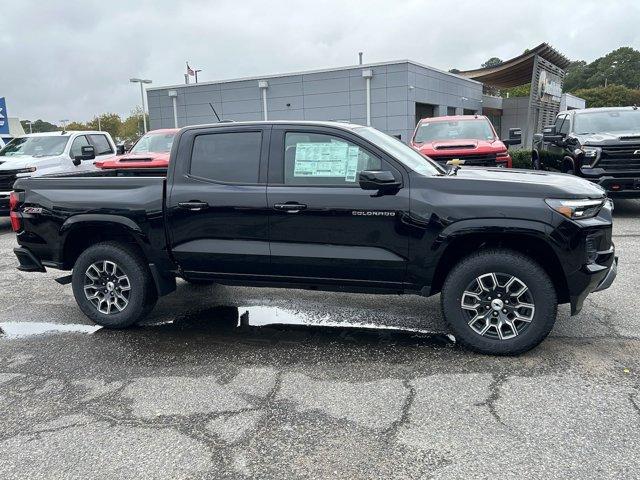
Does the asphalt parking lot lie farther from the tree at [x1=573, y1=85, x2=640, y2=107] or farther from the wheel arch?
the tree at [x1=573, y1=85, x2=640, y2=107]

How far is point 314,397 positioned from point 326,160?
6.25ft

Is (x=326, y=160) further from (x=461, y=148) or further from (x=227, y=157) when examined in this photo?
(x=461, y=148)

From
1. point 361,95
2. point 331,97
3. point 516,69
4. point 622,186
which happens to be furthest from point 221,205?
point 516,69

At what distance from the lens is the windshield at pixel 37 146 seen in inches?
469

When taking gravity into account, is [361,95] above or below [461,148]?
above

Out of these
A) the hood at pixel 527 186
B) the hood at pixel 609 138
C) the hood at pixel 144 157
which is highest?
the hood at pixel 609 138

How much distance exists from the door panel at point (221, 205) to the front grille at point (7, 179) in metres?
7.76

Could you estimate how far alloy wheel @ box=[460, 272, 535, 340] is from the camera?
406 centimetres

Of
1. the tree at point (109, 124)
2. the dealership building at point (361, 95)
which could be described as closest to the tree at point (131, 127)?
the tree at point (109, 124)

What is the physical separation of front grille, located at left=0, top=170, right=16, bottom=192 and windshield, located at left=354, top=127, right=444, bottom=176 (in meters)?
8.83

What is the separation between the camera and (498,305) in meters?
4.11

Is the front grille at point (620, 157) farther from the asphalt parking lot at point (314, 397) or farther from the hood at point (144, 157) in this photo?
the hood at point (144, 157)

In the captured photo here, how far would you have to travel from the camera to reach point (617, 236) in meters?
8.47

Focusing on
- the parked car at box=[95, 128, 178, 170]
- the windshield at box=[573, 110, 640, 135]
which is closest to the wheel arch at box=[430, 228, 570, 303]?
the windshield at box=[573, 110, 640, 135]
